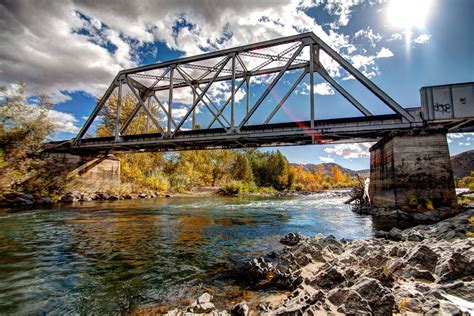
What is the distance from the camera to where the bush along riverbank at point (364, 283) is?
3.22 meters

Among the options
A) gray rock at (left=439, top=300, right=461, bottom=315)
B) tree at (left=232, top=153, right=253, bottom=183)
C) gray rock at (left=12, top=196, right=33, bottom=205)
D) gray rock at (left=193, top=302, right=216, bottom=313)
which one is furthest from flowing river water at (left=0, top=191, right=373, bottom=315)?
tree at (left=232, top=153, right=253, bottom=183)

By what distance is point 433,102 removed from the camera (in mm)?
16562

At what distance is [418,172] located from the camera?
1520 cm

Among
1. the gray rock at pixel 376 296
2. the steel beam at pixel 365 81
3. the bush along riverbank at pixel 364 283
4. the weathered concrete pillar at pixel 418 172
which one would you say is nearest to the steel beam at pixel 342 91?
the steel beam at pixel 365 81

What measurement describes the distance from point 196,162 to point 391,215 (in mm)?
46737

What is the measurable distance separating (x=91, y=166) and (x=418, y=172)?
3462 cm

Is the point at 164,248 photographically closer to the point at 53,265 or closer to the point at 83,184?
the point at 53,265

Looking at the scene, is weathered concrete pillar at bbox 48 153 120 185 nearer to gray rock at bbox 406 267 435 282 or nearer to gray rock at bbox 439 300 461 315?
gray rock at bbox 406 267 435 282

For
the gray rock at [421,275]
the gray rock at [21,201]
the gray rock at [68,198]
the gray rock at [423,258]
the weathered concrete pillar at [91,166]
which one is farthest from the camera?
the weathered concrete pillar at [91,166]

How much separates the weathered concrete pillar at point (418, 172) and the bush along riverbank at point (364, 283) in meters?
11.3

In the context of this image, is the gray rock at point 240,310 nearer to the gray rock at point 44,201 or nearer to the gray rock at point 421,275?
the gray rock at point 421,275

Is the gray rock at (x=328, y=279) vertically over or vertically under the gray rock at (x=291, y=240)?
over

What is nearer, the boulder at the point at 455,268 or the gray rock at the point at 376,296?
the gray rock at the point at 376,296

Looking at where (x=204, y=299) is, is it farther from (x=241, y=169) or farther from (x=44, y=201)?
(x=241, y=169)
